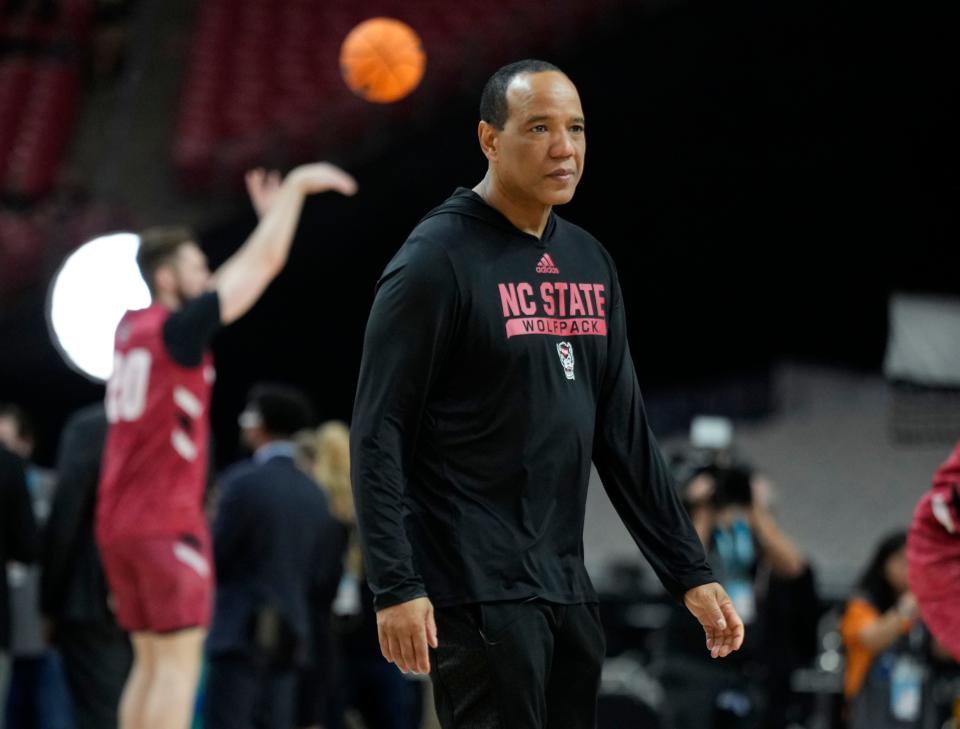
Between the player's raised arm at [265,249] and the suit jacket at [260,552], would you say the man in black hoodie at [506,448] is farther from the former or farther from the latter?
the suit jacket at [260,552]

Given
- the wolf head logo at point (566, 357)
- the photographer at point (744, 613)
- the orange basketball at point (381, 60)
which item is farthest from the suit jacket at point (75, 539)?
the wolf head logo at point (566, 357)

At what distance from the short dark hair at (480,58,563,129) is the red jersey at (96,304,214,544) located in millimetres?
2292

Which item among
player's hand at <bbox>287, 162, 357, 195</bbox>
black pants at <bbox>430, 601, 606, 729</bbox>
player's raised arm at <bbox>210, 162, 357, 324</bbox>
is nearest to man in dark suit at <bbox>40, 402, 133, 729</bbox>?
player's raised arm at <bbox>210, 162, 357, 324</bbox>

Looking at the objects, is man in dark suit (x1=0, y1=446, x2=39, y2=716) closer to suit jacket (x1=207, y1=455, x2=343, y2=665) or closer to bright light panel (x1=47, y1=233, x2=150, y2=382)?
suit jacket (x1=207, y1=455, x2=343, y2=665)

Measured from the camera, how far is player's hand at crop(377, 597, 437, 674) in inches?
108

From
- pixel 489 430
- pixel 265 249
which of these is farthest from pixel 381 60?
pixel 489 430

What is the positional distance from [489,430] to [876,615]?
16.7ft

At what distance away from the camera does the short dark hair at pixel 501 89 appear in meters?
3.05

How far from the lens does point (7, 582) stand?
6.39 m

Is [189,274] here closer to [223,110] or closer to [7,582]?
[7,582]

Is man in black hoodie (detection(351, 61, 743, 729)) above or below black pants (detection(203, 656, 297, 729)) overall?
above

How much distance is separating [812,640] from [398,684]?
217 centimetres

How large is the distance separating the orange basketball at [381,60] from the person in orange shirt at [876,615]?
3509mm

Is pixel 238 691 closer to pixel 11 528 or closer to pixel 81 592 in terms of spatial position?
pixel 81 592
